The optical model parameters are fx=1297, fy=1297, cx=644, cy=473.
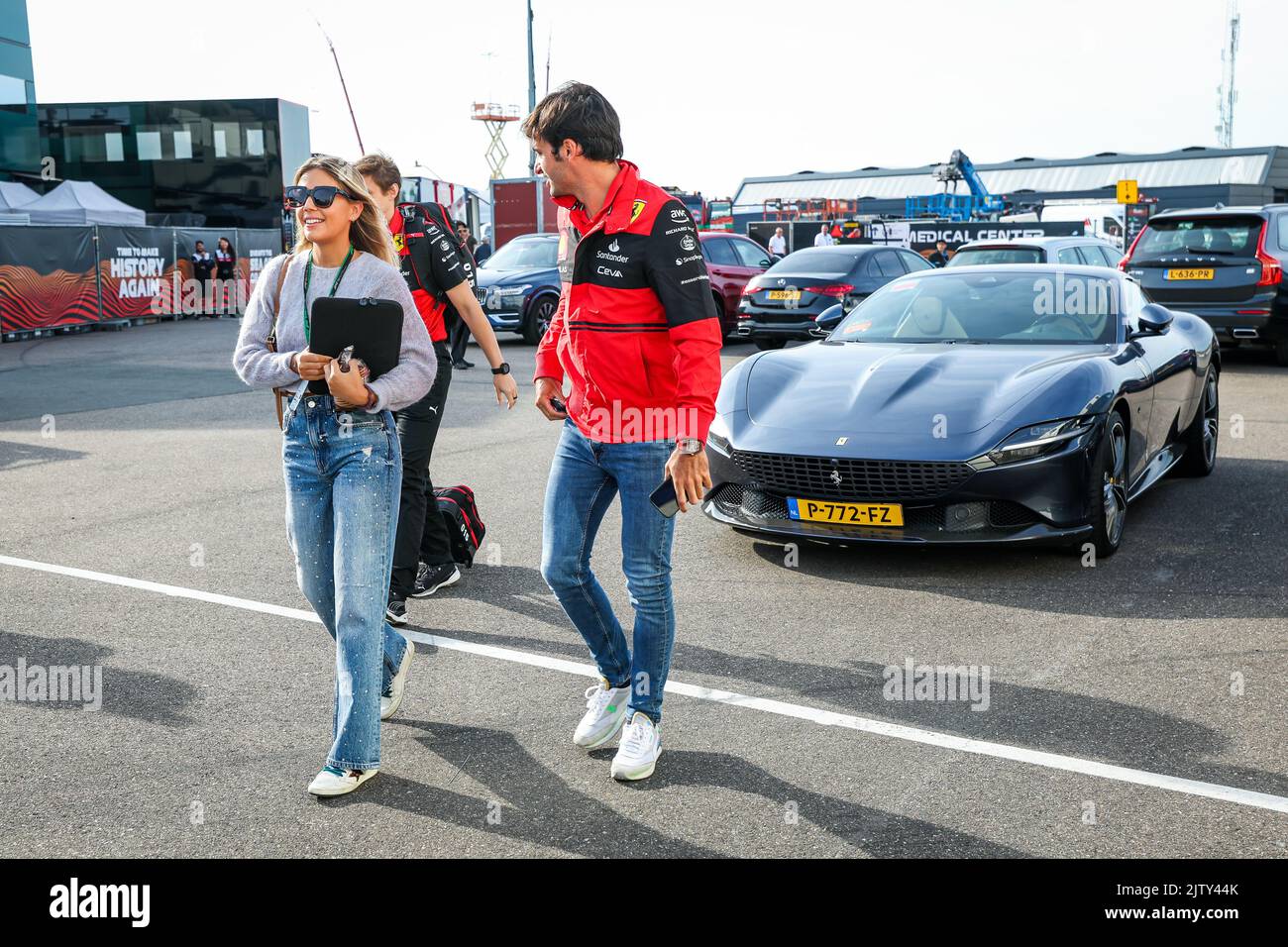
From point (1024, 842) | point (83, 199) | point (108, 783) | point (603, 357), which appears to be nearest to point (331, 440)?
point (603, 357)

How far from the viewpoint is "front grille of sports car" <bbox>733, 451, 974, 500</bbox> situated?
18.9ft

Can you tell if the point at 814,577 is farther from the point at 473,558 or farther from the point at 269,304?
the point at 269,304

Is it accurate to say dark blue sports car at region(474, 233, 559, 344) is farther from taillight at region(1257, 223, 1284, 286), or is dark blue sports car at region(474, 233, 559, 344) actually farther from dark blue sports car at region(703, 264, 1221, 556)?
dark blue sports car at region(703, 264, 1221, 556)

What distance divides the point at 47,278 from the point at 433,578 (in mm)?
18087

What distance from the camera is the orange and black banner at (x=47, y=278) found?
2027 centimetres

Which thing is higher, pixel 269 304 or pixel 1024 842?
pixel 269 304

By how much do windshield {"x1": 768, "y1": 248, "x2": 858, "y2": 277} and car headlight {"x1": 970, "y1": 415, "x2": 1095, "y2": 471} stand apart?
11.2m

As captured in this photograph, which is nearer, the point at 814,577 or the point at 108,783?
the point at 108,783

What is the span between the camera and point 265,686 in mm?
4641

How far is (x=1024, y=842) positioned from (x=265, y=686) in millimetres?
2684

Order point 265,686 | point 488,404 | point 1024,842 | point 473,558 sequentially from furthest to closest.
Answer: point 488,404, point 473,558, point 265,686, point 1024,842

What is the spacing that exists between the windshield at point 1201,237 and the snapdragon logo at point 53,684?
1303cm
